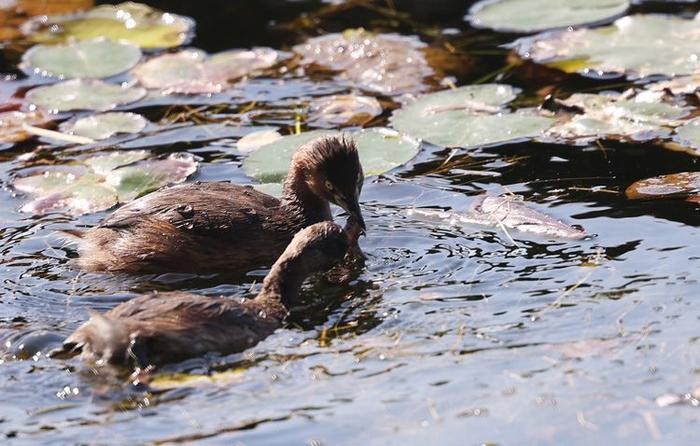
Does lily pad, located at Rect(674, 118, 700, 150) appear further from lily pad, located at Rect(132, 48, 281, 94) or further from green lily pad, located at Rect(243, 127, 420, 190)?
lily pad, located at Rect(132, 48, 281, 94)

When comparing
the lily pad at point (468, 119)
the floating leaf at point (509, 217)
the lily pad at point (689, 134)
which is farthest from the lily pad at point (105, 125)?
the lily pad at point (689, 134)

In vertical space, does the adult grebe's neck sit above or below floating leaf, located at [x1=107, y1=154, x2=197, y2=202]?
above

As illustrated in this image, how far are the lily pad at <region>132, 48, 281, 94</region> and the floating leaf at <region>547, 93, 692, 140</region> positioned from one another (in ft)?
9.28

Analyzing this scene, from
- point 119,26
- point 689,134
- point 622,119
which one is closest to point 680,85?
point 622,119

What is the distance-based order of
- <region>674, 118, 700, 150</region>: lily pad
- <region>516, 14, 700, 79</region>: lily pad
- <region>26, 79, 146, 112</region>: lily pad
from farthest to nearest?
<region>26, 79, 146, 112</region>: lily pad
<region>516, 14, 700, 79</region>: lily pad
<region>674, 118, 700, 150</region>: lily pad

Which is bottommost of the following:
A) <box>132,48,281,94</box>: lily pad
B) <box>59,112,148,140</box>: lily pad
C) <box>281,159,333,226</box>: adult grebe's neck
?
<box>59,112,148,140</box>: lily pad

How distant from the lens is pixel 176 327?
6.27 m

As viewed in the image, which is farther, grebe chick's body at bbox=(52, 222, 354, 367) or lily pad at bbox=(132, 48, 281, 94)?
lily pad at bbox=(132, 48, 281, 94)

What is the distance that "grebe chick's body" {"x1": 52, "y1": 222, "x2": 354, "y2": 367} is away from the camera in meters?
6.13

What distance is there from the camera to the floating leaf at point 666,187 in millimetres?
8016

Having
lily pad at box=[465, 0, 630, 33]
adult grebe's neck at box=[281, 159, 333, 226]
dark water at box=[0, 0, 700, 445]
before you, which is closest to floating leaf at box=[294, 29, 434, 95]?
lily pad at box=[465, 0, 630, 33]

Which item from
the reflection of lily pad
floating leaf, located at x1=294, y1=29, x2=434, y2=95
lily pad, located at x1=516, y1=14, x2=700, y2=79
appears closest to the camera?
the reflection of lily pad

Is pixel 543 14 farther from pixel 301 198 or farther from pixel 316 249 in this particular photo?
pixel 316 249

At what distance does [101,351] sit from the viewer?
20.3 ft
